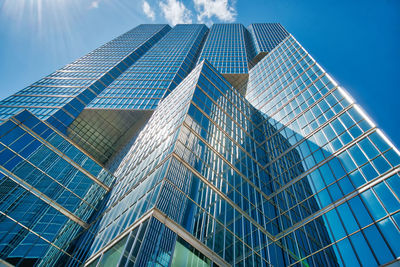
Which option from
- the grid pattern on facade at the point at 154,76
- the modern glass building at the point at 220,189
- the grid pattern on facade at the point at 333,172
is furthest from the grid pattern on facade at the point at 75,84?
the grid pattern on facade at the point at 333,172

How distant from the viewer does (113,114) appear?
2060 inches

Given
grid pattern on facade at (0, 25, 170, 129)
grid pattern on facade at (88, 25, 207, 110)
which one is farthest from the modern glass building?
grid pattern on facade at (0, 25, 170, 129)

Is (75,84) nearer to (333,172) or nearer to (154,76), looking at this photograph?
(154,76)

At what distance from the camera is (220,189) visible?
22.3 meters

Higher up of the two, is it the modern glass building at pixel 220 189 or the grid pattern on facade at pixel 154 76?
the grid pattern on facade at pixel 154 76

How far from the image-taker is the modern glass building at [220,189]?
16.9 m

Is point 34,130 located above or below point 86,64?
below

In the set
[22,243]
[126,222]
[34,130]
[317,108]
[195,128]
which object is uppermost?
[317,108]

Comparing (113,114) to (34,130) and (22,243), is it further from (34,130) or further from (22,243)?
(22,243)

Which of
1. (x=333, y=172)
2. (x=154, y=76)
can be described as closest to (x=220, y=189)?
(x=333, y=172)

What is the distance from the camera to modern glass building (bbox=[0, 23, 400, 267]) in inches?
667

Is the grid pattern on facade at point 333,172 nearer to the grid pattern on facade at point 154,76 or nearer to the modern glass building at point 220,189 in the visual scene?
the modern glass building at point 220,189

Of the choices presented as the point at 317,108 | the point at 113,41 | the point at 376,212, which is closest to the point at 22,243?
the point at 376,212

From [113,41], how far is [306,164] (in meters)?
96.2
